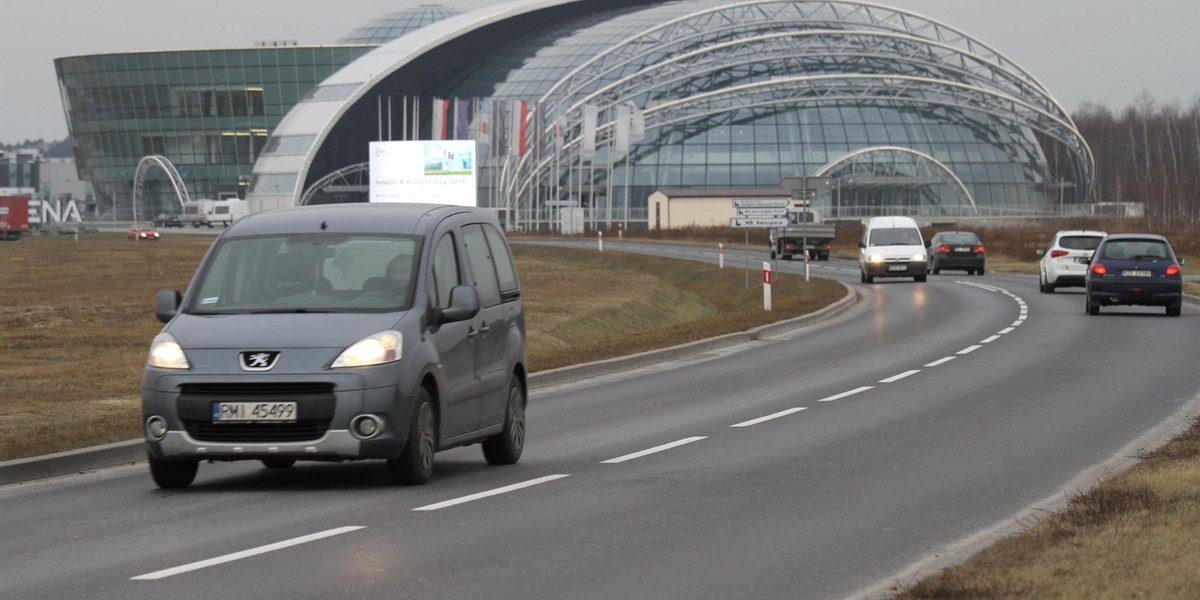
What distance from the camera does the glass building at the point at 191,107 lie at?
147 metres

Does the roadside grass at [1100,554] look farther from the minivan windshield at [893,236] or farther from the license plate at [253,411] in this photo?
the minivan windshield at [893,236]

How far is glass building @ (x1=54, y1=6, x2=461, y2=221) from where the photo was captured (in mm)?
147000

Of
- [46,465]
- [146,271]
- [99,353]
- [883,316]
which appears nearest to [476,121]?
[146,271]

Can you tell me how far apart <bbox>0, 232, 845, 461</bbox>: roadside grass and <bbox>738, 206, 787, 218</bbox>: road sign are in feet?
6.82

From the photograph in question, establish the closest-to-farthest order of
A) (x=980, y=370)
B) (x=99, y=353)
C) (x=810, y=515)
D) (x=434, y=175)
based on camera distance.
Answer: (x=810, y=515) → (x=980, y=370) → (x=99, y=353) → (x=434, y=175)

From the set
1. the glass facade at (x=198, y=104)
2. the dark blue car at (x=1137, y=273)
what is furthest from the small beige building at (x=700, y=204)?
the dark blue car at (x=1137, y=273)

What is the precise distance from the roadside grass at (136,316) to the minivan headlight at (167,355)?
263 centimetres

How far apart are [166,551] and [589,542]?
2181 mm

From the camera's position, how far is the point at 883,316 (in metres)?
35.7

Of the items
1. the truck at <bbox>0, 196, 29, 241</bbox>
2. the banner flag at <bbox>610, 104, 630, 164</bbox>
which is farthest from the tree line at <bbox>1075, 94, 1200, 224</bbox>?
the truck at <bbox>0, 196, 29, 241</bbox>

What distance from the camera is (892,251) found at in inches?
2069

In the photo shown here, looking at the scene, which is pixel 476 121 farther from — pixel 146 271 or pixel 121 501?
pixel 121 501

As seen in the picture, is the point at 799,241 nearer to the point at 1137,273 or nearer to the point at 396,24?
the point at 1137,273

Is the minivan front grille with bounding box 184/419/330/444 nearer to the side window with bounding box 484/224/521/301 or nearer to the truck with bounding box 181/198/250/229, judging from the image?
the side window with bounding box 484/224/521/301
